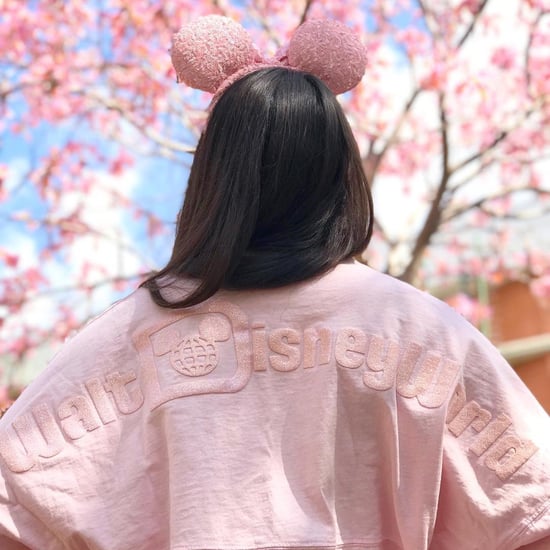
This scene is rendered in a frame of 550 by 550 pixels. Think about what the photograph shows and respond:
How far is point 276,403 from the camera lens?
43.4 inches

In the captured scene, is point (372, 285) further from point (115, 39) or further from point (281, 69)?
point (115, 39)

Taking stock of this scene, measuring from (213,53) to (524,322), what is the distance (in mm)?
8732

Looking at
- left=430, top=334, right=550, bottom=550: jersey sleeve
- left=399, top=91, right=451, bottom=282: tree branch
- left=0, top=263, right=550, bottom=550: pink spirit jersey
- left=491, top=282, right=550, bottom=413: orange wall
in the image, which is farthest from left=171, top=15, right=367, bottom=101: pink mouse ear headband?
left=491, top=282, right=550, bottom=413: orange wall

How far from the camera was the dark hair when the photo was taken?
3.66ft

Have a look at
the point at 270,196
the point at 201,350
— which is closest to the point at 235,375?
the point at 201,350

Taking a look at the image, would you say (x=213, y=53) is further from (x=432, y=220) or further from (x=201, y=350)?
(x=432, y=220)

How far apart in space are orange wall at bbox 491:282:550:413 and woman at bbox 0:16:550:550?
26.8 ft

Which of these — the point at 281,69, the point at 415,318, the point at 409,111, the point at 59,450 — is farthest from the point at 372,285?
the point at 409,111

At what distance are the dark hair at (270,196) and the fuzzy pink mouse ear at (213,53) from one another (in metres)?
0.13

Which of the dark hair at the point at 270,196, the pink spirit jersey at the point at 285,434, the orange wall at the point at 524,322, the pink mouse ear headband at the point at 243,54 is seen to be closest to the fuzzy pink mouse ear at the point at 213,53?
the pink mouse ear headband at the point at 243,54

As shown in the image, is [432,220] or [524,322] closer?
[432,220]

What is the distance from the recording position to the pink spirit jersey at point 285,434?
105 cm

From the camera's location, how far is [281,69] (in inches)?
48.5

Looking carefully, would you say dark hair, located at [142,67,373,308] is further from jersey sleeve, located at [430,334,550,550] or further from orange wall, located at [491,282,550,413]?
orange wall, located at [491,282,550,413]
